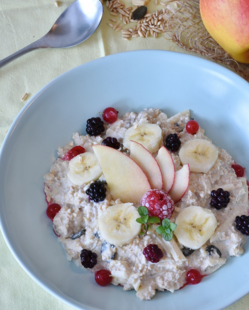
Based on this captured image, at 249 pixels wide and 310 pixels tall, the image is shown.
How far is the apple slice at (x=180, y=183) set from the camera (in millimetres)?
1500

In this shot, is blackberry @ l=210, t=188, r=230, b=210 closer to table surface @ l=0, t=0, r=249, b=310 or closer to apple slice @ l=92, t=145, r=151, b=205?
apple slice @ l=92, t=145, r=151, b=205

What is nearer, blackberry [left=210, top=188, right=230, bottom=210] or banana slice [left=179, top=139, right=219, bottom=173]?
blackberry [left=210, top=188, right=230, bottom=210]

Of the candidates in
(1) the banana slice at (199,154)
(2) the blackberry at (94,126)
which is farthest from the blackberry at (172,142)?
(2) the blackberry at (94,126)

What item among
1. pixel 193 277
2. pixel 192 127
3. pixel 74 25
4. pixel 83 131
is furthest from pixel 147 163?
pixel 74 25

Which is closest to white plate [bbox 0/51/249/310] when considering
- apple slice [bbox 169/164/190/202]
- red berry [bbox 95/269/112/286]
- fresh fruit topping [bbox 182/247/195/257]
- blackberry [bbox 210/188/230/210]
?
red berry [bbox 95/269/112/286]

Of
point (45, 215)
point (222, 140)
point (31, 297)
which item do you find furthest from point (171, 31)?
point (31, 297)

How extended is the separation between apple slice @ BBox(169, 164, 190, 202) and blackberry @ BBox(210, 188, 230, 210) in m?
0.14

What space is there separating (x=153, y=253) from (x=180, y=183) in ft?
1.17

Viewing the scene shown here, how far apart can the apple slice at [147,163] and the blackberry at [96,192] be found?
23 cm

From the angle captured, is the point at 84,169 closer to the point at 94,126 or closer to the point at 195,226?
the point at 94,126

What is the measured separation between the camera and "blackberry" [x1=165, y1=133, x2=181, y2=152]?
5.32ft

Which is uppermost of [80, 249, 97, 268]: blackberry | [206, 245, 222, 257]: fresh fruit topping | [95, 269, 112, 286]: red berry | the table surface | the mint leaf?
the table surface

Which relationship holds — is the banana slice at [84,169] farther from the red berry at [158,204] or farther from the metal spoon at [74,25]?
the metal spoon at [74,25]

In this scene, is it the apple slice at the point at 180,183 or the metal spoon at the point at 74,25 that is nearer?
the apple slice at the point at 180,183
